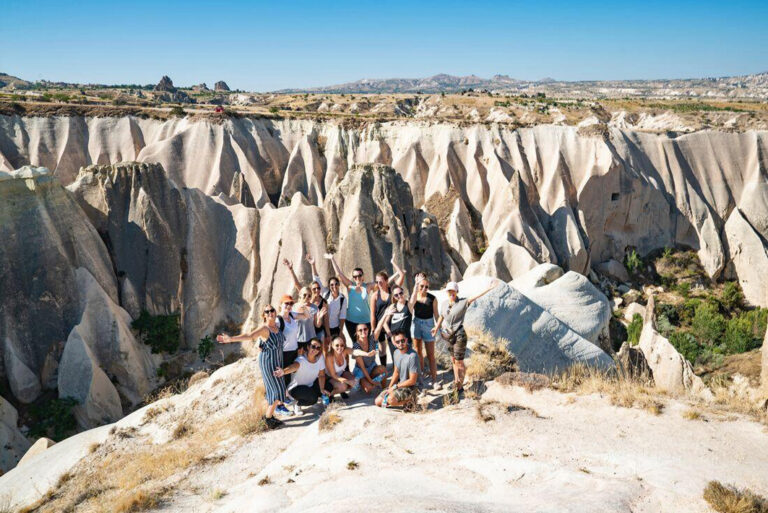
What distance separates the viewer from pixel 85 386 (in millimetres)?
16531

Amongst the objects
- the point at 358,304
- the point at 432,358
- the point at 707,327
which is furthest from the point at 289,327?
the point at 707,327

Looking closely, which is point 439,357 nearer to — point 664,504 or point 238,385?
point 238,385

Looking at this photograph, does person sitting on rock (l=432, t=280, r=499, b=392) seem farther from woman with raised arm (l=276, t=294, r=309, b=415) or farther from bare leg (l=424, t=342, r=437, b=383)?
woman with raised arm (l=276, t=294, r=309, b=415)

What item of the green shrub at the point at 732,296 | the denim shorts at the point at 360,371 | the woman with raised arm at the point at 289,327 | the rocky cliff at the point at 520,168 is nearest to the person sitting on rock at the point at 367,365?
the denim shorts at the point at 360,371

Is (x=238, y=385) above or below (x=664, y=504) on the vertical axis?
below

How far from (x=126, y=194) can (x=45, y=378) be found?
8.68m

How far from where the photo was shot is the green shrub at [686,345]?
22688mm

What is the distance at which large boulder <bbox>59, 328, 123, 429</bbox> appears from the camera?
53.8 ft

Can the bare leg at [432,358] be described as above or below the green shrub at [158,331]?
above

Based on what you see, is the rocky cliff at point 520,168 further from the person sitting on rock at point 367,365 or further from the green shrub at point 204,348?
the person sitting on rock at point 367,365

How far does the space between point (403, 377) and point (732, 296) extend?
33400 millimetres

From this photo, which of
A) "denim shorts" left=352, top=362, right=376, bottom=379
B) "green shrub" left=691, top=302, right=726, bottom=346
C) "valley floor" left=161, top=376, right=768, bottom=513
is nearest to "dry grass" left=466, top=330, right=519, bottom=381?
"valley floor" left=161, top=376, right=768, bottom=513

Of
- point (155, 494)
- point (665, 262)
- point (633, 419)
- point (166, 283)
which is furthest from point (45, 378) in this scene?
point (665, 262)

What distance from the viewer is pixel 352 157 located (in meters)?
39.4
